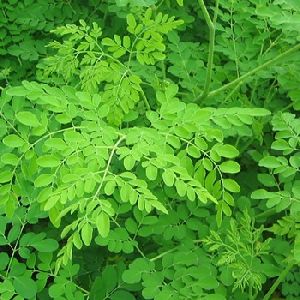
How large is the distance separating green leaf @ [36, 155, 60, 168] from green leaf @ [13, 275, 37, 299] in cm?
49

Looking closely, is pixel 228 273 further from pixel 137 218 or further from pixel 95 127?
pixel 95 127

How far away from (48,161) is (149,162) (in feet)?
0.82

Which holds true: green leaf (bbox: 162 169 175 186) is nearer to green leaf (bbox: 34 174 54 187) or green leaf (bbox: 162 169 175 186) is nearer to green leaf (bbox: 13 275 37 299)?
green leaf (bbox: 34 174 54 187)

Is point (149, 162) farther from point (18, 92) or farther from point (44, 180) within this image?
point (18, 92)

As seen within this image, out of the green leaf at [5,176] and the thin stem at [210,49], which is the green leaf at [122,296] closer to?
the green leaf at [5,176]

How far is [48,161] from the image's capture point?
147 centimetres

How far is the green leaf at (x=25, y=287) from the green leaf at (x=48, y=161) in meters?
0.49

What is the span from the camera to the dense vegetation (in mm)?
1478

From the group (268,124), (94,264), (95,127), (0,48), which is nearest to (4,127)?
(95,127)

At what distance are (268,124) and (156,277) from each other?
82 centimetres

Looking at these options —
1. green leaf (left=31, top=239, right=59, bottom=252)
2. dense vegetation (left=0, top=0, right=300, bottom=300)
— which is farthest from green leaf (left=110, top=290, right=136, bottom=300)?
green leaf (left=31, top=239, right=59, bottom=252)

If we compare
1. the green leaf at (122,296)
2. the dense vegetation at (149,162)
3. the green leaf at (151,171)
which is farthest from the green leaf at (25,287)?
the green leaf at (151,171)

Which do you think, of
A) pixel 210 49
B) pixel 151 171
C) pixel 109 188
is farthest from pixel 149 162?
pixel 210 49

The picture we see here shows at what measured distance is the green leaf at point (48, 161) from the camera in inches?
57.4
